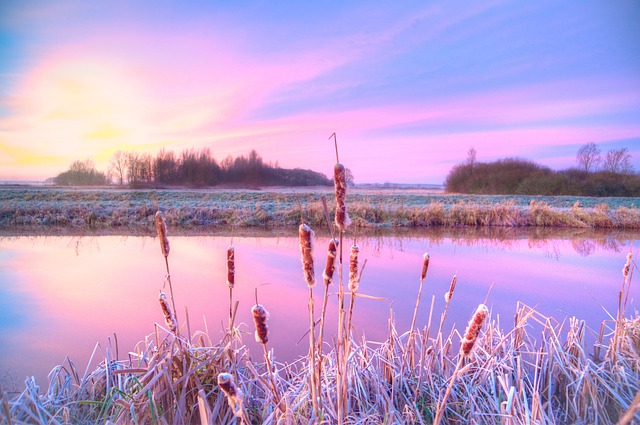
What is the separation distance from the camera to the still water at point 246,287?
3.89 metres

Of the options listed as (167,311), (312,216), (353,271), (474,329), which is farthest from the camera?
(312,216)

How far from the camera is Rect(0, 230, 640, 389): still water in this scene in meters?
3.89

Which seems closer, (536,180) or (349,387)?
(349,387)

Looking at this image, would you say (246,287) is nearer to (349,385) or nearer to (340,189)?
(349,385)

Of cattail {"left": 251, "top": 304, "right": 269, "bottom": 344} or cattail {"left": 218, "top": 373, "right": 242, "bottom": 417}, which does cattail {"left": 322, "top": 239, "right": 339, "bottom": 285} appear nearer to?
cattail {"left": 251, "top": 304, "right": 269, "bottom": 344}

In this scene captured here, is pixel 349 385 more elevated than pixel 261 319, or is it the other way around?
pixel 261 319

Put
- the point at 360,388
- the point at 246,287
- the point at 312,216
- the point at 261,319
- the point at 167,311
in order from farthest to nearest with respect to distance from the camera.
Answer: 1. the point at 312,216
2. the point at 246,287
3. the point at 360,388
4. the point at 167,311
5. the point at 261,319

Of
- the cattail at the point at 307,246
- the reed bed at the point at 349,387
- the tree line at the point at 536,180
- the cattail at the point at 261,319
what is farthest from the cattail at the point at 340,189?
the tree line at the point at 536,180

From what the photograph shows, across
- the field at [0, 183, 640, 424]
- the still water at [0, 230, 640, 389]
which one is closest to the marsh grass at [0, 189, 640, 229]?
the still water at [0, 230, 640, 389]

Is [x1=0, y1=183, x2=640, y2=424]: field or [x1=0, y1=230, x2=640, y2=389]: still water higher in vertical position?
[x1=0, y1=183, x2=640, y2=424]: field

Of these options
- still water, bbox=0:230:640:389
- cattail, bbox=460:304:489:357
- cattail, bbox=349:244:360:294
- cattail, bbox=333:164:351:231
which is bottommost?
still water, bbox=0:230:640:389

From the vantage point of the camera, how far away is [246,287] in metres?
5.48

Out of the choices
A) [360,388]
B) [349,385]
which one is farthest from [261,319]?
→ [360,388]

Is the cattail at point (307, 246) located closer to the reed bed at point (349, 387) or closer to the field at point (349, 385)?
the field at point (349, 385)
